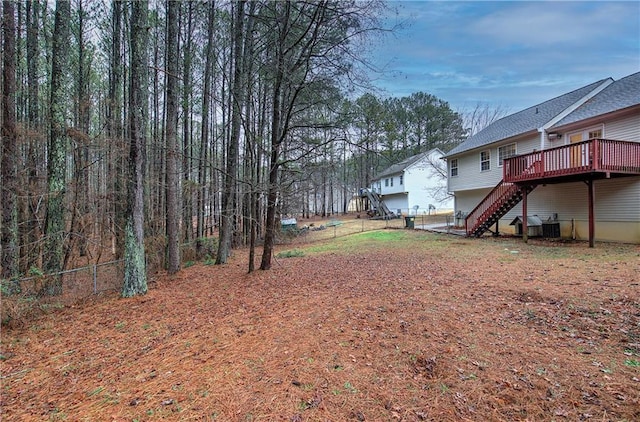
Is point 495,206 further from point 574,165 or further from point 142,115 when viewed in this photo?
point 142,115

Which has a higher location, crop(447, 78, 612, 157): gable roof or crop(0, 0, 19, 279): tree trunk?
crop(447, 78, 612, 157): gable roof

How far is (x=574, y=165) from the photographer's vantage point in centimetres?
1089

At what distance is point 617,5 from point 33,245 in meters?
20.5

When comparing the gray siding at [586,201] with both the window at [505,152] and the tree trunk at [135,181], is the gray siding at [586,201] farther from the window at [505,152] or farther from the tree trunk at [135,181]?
the tree trunk at [135,181]

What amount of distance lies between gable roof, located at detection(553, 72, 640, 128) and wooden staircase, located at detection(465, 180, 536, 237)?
331 centimetres

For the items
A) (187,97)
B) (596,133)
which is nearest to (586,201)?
(596,133)

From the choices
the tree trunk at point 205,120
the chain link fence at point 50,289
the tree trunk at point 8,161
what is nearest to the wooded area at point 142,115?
the tree trunk at point 8,161

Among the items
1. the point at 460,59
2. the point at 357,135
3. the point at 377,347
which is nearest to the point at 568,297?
the point at 377,347

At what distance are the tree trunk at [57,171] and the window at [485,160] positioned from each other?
734 inches

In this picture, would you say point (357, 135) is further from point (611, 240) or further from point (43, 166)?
point (611, 240)

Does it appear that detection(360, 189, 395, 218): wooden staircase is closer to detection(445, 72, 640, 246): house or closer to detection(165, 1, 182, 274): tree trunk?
detection(445, 72, 640, 246): house

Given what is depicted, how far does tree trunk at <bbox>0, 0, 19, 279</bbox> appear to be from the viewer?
20.2ft

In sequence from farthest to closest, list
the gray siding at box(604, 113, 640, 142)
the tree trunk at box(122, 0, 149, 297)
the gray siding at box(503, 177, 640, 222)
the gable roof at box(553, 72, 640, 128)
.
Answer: the gable roof at box(553, 72, 640, 128), the gray siding at box(503, 177, 640, 222), the gray siding at box(604, 113, 640, 142), the tree trunk at box(122, 0, 149, 297)

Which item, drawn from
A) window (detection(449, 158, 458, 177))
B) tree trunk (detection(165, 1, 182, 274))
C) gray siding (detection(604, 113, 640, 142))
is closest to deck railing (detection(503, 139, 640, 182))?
gray siding (detection(604, 113, 640, 142))
